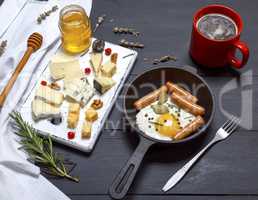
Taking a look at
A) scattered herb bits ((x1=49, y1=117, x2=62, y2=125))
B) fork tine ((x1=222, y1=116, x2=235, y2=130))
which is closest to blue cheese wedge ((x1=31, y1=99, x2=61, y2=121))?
scattered herb bits ((x1=49, y1=117, x2=62, y2=125))

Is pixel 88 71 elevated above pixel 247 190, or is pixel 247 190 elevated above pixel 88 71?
pixel 88 71

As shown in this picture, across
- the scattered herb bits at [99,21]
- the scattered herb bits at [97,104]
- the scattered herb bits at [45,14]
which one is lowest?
the scattered herb bits at [97,104]

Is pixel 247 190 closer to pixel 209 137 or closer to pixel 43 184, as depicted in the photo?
pixel 209 137

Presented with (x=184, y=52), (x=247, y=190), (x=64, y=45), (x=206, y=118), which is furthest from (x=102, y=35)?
(x=247, y=190)

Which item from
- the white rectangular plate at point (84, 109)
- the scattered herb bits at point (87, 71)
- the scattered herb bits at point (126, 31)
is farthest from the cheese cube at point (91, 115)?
the scattered herb bits at point (126, 31)

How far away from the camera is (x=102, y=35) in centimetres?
98

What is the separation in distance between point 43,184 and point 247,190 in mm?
371

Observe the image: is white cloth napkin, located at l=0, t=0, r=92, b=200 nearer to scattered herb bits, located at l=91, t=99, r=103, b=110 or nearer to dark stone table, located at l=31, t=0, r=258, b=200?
dark stone table, located at l=31, t=0, r=258, b=200

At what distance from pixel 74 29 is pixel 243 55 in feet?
1.20

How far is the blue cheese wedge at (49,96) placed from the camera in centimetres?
85

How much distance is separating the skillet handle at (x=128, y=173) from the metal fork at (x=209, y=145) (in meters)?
0.07

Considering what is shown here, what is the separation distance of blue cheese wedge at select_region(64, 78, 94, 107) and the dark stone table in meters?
0.06

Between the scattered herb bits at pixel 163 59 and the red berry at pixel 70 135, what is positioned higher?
the scattered herb bits at pixel 163 59

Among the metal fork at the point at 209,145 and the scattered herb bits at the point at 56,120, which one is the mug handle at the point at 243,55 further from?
the scattered herb bits at the point at 56,120
